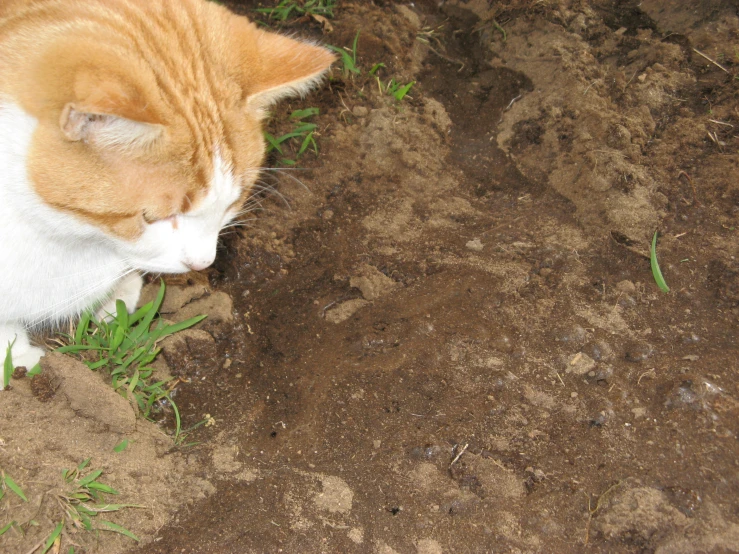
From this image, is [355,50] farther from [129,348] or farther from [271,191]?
[129,348]

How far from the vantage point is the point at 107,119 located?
1.22 m

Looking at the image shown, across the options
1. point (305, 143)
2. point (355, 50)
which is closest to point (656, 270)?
point (305, 143)

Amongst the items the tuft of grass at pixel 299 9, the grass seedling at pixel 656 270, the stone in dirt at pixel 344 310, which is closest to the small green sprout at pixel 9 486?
the stone in dirt at pixel 344 310

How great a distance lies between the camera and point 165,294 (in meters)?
2.24

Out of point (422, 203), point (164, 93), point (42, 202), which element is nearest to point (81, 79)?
point (164, 93)

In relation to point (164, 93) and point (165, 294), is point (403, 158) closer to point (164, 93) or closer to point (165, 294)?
point (165, 294)

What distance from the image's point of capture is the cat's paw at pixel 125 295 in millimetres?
2145

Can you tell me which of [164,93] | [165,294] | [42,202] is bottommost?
[165,294]

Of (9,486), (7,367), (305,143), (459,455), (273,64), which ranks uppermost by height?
(273,64)

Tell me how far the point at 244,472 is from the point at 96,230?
2.72 feet

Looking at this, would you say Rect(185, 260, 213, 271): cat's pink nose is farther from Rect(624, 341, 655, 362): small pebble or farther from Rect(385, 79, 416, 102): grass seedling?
Rect(385, 79, 416, 102): grass seedling

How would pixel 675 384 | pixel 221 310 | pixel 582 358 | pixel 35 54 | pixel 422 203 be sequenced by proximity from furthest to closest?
pixel 422 203 < pixel 221 310 < pixel 582 358 < pixel 675 384 < pixel 35 54

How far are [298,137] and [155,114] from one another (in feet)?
4.86

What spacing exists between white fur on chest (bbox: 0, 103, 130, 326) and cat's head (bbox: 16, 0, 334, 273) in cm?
5
